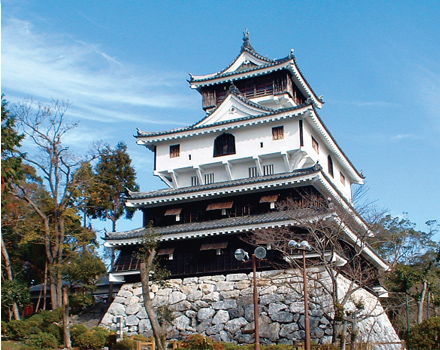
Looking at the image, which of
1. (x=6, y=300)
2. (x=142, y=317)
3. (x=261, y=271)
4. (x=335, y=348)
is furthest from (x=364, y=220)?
(x=6, y=300)

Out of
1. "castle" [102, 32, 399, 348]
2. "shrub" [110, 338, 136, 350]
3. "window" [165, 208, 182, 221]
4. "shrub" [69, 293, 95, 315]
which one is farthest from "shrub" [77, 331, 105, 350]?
"window" [165, 208, 182, 221]

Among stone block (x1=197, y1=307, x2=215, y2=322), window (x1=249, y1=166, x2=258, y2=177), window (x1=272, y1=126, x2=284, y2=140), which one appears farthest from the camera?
window (x1=249, y1=166, x2=258, y2=177)

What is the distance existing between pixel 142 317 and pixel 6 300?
9.43 metres

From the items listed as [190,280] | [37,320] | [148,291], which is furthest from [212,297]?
[37,320]

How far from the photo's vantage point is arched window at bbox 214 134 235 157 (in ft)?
117

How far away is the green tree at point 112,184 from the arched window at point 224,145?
38.9 ft

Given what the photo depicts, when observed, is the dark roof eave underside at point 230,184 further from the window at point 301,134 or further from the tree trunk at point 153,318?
the tree trunk at point 153,318

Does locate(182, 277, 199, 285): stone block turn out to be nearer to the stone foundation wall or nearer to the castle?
the stone foundation wall

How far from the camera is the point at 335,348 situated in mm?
22484

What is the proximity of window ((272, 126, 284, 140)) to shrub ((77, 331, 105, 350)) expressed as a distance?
1569 cm

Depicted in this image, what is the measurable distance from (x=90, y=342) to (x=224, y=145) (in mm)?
15035

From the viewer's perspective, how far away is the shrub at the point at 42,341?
1032 inches

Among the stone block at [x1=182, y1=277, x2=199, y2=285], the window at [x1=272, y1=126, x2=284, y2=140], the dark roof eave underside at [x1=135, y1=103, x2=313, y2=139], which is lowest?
the stone block at [x1=182, y1=277, x2=199, y2=285]

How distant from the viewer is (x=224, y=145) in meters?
36.0
